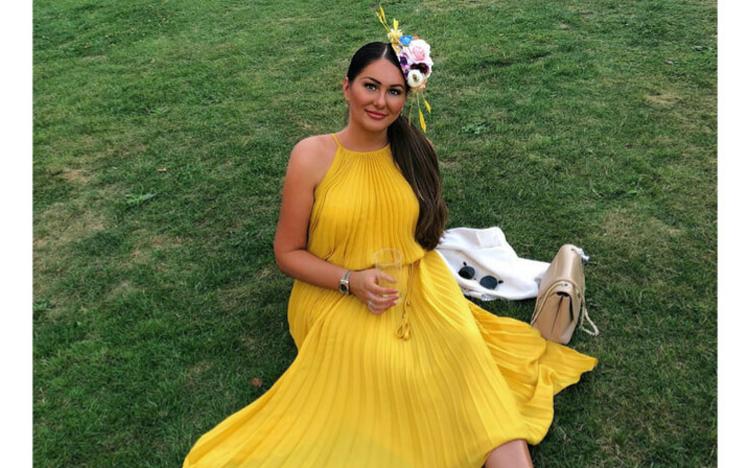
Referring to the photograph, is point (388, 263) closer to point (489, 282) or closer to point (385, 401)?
point (385, 401)

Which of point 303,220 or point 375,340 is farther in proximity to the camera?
point 303,220

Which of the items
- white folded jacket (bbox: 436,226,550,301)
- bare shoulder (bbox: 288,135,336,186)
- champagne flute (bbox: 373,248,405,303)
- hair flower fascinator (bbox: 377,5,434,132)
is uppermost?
hair flower fascinator (bbox: 377,5,434,132)

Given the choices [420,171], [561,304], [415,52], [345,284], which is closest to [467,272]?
[561,304]

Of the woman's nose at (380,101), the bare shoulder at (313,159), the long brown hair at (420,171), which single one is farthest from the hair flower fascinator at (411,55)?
the bare shoulder at (313,159)

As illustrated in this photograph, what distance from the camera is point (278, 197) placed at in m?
5.64

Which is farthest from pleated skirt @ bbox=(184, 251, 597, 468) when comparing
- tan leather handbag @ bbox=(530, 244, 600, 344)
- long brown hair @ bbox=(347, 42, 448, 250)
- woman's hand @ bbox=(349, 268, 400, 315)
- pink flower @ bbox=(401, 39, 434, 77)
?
pink flower @ bbox=(401, 39, 434, 77)

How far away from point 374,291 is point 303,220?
0.59 metres

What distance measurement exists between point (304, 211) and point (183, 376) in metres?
1.47

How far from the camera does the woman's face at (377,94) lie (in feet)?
10.0

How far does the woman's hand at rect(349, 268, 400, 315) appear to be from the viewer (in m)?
2.98

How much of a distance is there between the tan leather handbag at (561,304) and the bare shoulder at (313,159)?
1.65 meters

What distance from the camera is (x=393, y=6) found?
10398 millimetres

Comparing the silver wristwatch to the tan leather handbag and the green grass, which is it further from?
the tan leather handbag

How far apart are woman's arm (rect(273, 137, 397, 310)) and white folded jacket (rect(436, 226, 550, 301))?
141cm
